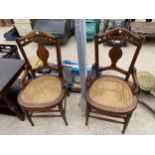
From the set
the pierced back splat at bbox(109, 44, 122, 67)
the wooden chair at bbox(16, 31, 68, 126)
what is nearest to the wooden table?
the wooden chair at bbox(16, 31, 68, 126)

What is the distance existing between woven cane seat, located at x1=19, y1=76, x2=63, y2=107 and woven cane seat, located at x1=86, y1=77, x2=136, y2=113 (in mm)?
331

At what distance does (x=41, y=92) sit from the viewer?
1.65m

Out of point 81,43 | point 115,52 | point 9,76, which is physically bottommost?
point 9,76

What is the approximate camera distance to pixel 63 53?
116 inches

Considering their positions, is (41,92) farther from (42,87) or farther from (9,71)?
(9,71)

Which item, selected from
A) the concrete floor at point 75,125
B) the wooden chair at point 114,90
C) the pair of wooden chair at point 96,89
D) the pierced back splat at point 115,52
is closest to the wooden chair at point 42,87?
the pair of wooden chair at point 96,89

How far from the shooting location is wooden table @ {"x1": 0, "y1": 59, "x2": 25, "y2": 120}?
1622 millimetres

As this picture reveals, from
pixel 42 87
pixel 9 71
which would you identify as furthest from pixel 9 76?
pixel 42 87

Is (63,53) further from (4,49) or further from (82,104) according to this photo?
(82,104)

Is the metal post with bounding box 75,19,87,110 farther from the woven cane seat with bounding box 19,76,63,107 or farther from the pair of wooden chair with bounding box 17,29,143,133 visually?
the woven cane seat with bounding box 19,76,63,107

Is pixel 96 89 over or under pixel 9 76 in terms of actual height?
under

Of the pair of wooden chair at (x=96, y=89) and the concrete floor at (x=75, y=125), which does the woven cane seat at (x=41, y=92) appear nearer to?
the pair of wooden chair at (x=96, y=89)

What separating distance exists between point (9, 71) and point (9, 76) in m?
0.09
